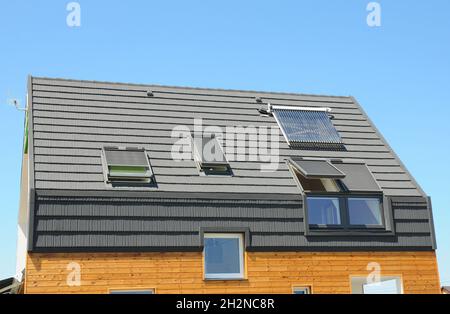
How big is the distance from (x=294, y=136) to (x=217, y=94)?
3261 millimetres

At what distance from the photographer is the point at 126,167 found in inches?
591

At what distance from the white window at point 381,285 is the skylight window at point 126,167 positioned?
613 cm

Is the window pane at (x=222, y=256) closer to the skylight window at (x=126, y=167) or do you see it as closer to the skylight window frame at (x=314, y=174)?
the skylight window at (x=126, y=167)

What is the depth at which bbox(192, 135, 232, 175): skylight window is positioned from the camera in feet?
52.5

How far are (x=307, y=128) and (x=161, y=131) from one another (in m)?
4.63

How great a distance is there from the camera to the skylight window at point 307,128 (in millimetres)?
17922

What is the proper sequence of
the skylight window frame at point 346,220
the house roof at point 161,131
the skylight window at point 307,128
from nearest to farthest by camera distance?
the house roof at point 161,131 < the skylight window frame at point 346,220 < the skylight window at point 307,128

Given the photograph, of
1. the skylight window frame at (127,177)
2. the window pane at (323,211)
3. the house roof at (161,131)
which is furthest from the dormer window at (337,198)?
the skylight window frame at (127,177)

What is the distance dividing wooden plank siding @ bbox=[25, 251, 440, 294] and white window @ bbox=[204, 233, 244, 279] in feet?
0.80

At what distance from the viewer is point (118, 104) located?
18.2 meters

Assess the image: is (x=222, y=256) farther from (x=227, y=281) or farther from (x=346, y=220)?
(x=346, y=220)

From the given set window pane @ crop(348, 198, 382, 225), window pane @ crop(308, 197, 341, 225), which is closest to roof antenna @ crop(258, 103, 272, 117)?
window pane @ crop(308, 197, 341, 225)

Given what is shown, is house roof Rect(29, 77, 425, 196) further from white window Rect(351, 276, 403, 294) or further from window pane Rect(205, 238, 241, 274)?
white window Rect(351, 276, 403, 294)

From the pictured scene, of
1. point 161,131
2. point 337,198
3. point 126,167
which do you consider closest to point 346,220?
point 337,198
